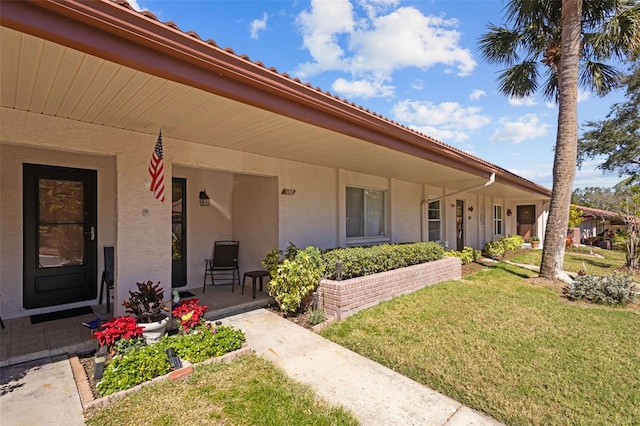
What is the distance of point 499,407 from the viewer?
8.97ft

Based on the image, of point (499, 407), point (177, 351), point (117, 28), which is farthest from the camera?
point (177, 351)

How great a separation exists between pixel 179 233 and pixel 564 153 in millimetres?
9356

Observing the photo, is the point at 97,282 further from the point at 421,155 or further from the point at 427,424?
the point at 421,155

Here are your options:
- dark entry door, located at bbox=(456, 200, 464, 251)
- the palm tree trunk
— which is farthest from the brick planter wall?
dark entry door, located at bbox=(456, 200, 464, 251)

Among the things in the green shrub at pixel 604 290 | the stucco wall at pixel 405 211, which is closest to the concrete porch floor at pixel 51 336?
the stucco wall at pixel 405 211

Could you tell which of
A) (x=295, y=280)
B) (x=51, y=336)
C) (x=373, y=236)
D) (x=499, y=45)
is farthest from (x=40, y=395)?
→ (x=499, y=45)

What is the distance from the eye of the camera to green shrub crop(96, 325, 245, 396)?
2.88 meters

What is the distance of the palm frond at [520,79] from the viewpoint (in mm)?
10039

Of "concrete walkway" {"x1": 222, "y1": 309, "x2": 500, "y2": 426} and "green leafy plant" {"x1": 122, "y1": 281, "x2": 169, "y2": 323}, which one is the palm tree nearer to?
"concrete walkway" {"x1": 222, "y1": 309, "x2": 500, "y2": 426}

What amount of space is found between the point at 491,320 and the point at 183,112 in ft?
17.1

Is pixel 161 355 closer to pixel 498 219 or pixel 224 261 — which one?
pixel 224 261

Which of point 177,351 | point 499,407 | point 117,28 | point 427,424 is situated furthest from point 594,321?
point 117,28

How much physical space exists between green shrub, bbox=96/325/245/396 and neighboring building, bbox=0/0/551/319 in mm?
1245

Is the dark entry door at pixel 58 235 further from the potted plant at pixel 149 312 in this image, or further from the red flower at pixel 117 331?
the red flower at pixel 117 331
